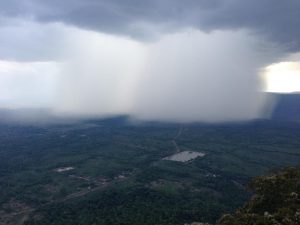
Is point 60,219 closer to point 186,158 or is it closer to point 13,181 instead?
point 13,181

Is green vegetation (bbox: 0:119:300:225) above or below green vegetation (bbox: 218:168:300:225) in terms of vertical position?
below

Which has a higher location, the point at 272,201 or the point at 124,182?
the point at 272,201

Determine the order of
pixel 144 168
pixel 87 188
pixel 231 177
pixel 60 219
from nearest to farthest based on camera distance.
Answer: pixel 60 219, pixel 87 188, pixel 231 177, pixel 144 168

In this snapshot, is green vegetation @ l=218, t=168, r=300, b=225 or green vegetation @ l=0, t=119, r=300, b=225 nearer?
green vegetation @ l=218, t=168, r=300, b=225

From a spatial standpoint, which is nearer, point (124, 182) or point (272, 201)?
point (272, 201)

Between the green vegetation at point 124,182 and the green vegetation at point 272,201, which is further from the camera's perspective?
the green vegetation at point 124,182

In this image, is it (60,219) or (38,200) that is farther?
(38,200)

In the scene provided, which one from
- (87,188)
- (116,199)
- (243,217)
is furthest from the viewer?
(87,188)

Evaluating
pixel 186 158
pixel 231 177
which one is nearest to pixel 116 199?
pixel 231 177

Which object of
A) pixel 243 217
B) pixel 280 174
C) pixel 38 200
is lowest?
pixel 38 200

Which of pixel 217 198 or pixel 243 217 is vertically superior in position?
pixel 243 217

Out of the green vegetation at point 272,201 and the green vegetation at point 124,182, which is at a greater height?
the green vegetation at point 272,201
